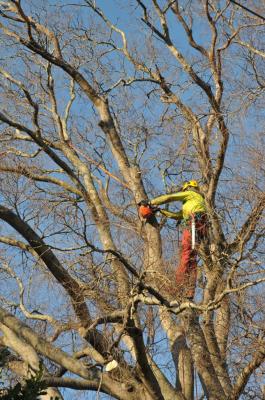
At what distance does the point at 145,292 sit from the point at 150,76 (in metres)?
4.96

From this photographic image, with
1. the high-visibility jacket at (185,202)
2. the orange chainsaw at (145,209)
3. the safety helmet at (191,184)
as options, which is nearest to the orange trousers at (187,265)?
the high-visibility jacket at (185,202)

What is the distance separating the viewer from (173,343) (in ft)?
29.7

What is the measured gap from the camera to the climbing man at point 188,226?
8.26 metres

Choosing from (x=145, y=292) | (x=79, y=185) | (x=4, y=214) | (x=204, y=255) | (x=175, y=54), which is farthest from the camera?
(x=175, y=54)

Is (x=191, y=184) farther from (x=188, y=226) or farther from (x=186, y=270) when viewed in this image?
(x=186, y=270)

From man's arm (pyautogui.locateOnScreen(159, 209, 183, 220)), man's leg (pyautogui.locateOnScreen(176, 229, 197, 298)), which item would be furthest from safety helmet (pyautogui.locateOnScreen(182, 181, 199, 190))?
man's leg (pyautogui.locateOnScreen(176, 229, 197, 298))

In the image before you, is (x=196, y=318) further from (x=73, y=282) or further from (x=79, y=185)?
Result: (x=79, y=185)

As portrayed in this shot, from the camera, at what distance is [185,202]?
10.1 metres

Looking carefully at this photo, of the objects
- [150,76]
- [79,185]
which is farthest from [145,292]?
[150,76]

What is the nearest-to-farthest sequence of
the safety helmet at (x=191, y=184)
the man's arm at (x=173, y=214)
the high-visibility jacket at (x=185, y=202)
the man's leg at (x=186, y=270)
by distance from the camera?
the man's leg at (x=186, y=270) < the high-visibility jacket at (x=185, y=202) < the man's arm at (x=173, y=214) < the safety helmet at (x=191, y=184)

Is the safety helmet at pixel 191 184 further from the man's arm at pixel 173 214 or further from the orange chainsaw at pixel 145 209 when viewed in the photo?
the orange chainsaw at pixel 145 209

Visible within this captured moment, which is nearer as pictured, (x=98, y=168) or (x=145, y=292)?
(x=145, y=292)

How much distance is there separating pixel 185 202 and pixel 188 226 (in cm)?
90

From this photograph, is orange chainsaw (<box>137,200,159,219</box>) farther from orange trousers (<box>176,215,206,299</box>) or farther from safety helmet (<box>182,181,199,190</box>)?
safety helmet (<box>182,181,199,190</box>)
